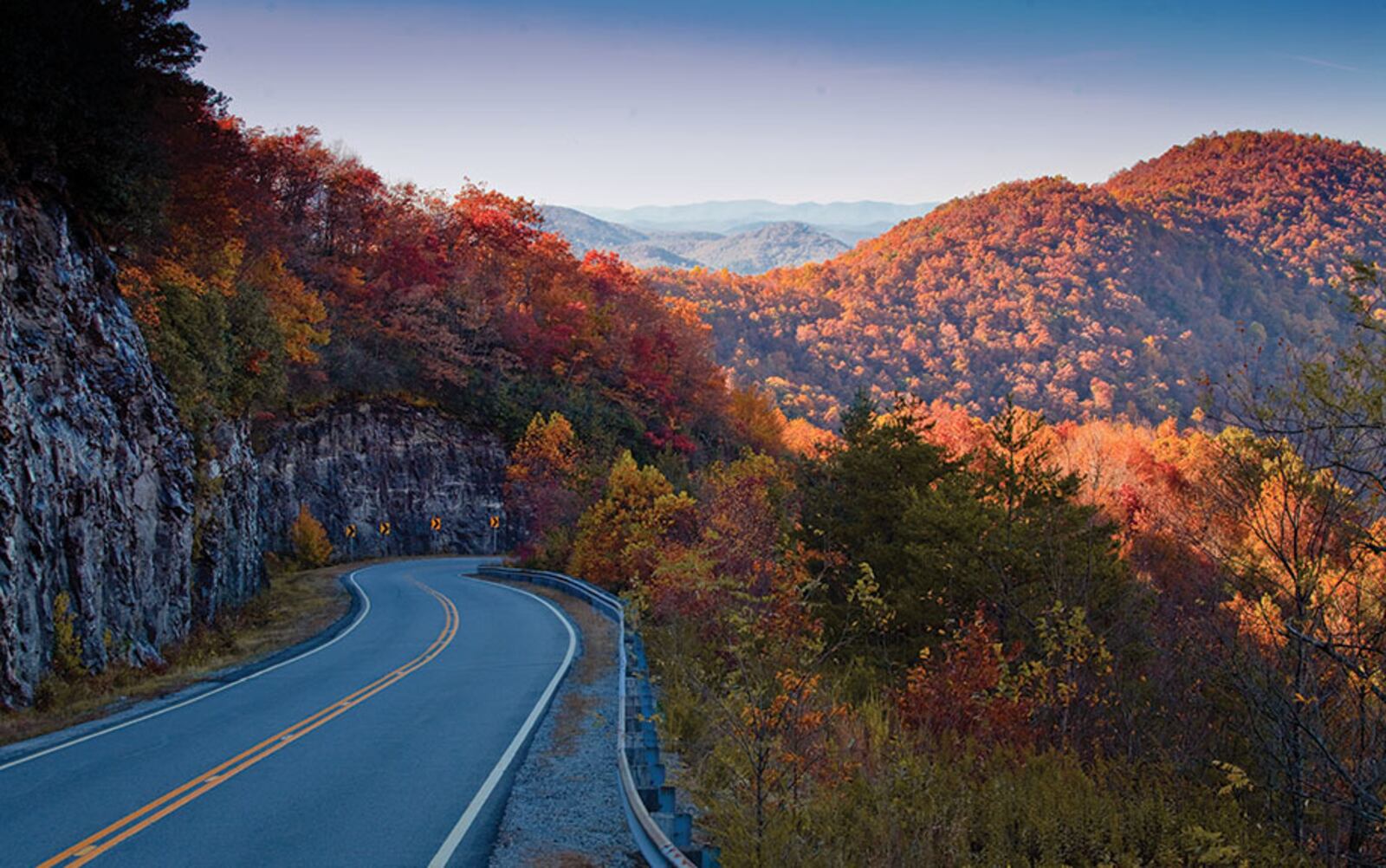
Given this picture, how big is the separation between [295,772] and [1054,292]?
15123 centimetres

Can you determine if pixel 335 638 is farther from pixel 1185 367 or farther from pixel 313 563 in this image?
pixel 1185 367

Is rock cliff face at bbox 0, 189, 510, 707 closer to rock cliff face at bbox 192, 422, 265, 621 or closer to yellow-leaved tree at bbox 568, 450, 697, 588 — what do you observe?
rock cliff face at bbox 192, 422, 265, 621

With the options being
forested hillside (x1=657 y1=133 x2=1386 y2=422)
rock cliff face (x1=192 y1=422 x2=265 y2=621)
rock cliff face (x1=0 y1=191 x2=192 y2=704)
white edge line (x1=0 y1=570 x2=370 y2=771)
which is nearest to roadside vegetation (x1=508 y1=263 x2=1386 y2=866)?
white edge line (x1=0 y1=570 x2=370 y2=771)

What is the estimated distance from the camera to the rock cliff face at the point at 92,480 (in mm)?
13898

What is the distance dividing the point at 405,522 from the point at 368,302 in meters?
14.1

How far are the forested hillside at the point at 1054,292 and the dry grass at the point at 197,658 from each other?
9754 centimetres

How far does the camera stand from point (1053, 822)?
6.72 metres

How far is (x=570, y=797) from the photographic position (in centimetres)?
910

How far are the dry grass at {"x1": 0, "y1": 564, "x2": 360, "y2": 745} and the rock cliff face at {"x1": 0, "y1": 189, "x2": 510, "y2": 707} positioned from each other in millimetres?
395

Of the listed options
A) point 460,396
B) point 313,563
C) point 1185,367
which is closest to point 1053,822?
point 313,563

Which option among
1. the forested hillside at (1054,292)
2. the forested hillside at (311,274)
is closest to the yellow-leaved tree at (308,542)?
the forested hillside at (311,274)

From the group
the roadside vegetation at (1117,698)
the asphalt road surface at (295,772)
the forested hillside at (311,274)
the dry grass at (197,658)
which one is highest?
the forested hillside at (311,274)

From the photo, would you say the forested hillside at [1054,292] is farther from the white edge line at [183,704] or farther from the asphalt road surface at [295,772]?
the asphalt road surface at [295,772]

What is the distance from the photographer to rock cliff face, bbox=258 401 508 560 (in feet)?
163
